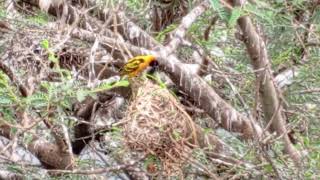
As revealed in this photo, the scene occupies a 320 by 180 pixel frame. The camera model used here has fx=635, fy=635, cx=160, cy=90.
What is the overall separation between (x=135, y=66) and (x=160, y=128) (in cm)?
32

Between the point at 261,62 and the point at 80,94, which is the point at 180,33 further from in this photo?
the point at 80,94

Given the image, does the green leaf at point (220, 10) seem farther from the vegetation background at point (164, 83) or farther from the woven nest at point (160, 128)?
the woven nest at point (160, 128)

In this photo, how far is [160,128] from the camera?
164 cm

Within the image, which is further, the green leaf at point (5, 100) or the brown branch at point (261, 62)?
the brown branch at point (261, 62)

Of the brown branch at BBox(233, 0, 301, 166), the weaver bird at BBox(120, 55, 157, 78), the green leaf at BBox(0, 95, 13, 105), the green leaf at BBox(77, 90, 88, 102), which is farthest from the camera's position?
the brown branch at BBox(233, 0, 301, 166)

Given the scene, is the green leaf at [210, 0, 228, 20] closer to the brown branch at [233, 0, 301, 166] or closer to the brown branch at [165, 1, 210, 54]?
the brown branch at [233, 0, 301, 166]

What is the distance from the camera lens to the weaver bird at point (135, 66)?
1.88 m

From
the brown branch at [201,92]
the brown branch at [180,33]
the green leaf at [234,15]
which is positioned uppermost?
the green leaf at [234,15]

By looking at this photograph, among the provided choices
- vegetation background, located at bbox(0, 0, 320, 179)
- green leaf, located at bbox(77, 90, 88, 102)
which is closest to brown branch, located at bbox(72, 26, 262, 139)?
vegetation background, located at bbox(0, 0, 320, 179)

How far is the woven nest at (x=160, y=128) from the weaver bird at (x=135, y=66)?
0.16 meters

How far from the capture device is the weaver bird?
1.88 m

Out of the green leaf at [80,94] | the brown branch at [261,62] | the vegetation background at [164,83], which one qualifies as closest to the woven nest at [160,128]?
the vegetation background at [164,83]

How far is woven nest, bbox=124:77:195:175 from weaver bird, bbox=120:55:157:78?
0.51ft

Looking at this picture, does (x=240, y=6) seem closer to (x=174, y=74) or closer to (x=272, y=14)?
(x=272, y=14)
